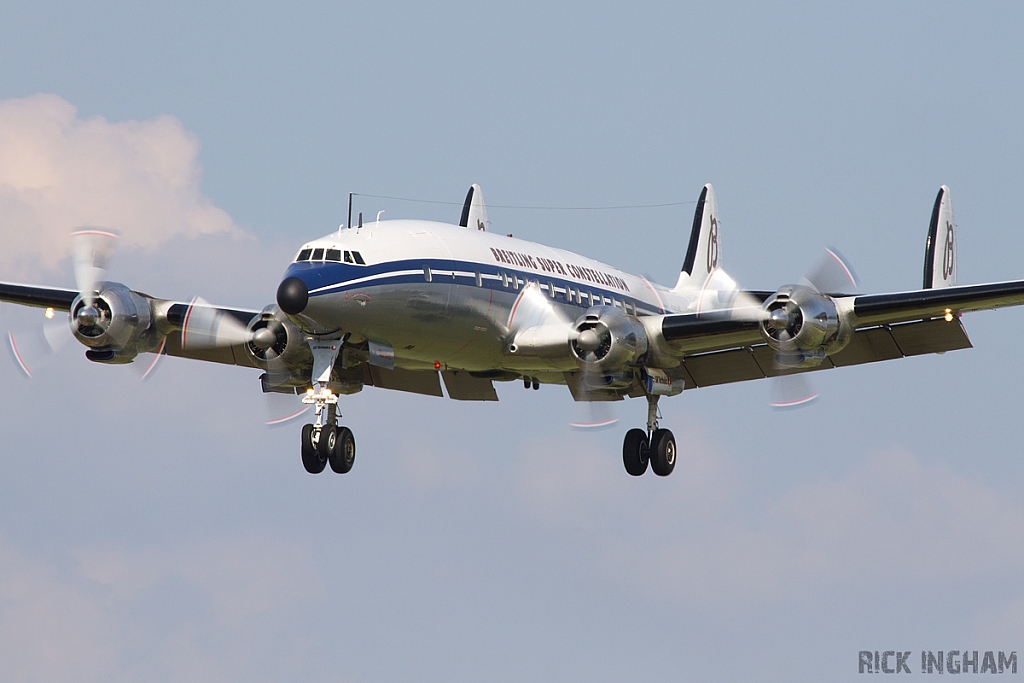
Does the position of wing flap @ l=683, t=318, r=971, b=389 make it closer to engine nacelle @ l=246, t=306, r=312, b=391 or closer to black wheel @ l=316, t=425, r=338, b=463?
black wheel @ l=316, t=425, r=338, b=463

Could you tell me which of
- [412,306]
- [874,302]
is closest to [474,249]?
[412,306]

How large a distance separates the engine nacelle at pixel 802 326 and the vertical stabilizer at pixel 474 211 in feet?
27.7

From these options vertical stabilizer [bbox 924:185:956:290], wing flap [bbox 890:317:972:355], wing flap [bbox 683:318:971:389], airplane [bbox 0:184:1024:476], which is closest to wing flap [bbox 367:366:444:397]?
airplane [bbox 0:184:1024:476]

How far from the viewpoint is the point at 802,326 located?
26328 millimetres

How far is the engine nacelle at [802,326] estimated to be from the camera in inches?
1037

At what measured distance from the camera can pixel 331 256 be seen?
25547 millimetres

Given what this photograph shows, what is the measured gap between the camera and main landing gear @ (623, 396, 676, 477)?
31219 mm

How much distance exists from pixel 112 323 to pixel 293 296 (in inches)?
218

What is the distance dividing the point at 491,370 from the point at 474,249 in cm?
308

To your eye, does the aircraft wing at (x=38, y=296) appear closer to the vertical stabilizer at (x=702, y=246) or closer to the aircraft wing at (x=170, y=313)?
the aircraft wing at (x=170, y=313)

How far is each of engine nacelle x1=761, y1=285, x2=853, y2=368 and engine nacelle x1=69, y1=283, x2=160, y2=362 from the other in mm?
12104

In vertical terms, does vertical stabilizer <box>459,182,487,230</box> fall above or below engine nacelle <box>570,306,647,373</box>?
above

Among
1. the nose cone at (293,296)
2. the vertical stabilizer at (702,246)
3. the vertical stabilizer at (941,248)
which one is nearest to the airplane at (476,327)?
the nose cone at (293,296)

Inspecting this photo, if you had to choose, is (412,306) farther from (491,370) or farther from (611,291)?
(611,291)
